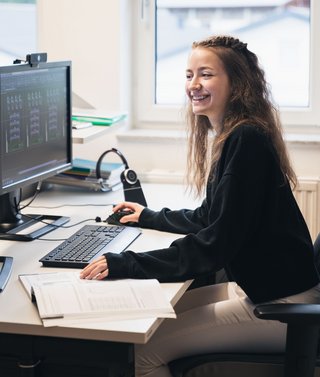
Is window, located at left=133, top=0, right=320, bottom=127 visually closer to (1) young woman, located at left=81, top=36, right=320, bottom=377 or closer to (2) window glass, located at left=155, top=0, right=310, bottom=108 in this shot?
(2) window glass, located at left=155, top=0, right=310, bottom=108

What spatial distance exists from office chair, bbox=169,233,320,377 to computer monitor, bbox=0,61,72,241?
648 mm

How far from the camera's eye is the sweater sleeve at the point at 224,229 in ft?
6.00

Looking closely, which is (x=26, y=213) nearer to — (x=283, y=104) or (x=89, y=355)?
(x=89, y=355)

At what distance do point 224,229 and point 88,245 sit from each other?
1.41 feet

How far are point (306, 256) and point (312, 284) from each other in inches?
2.8

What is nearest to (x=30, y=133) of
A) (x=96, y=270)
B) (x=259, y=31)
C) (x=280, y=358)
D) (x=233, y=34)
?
(x=96, y=270)

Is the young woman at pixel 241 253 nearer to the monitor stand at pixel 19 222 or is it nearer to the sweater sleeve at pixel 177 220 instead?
the sweater sleeve at pixel 177 220

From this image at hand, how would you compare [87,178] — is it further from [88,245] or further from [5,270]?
[5,270]

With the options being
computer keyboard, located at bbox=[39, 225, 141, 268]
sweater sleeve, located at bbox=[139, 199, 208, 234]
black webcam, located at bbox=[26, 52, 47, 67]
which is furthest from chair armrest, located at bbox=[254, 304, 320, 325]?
black webcam, located at bbox=[26, 52, 47, 67]

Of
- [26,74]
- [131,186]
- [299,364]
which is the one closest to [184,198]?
[131,186]

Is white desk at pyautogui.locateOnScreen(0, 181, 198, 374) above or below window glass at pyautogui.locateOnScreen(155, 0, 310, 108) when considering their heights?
below

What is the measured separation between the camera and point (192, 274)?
1.84 m

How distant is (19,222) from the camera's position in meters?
2.32

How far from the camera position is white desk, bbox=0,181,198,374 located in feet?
5.03
